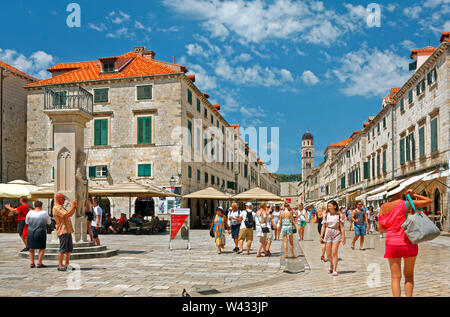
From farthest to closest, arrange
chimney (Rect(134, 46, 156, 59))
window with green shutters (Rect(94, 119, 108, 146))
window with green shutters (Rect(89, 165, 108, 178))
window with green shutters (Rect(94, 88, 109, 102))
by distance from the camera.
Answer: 1. chimney (Rect(134, 46, 156, 59))
2. window with green shutters (Rect(94, 88, 109, 102))
3. window with green shutters (Rect(94, 119, 108, 146))
4. window with green shutters (Rect(89, 165, 108, 178))

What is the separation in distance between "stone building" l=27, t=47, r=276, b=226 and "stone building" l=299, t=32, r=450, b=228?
45.1 feet

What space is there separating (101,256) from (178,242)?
5.98 m

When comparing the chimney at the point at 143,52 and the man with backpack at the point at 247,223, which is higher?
the chimney at the point at 143,52

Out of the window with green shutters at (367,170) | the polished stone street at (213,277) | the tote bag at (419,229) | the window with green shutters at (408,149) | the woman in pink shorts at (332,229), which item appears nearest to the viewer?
the tote bag at (419,229)

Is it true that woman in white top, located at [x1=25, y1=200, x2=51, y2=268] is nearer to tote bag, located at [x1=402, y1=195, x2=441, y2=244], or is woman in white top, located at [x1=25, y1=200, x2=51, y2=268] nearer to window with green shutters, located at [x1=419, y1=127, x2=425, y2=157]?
tote bag, located at [x1=402, y1=195, x2=441, y2=244]

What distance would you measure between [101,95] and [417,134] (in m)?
21.8

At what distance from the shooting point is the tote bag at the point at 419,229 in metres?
5.46

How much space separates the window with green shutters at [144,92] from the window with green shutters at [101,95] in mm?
→ 2420

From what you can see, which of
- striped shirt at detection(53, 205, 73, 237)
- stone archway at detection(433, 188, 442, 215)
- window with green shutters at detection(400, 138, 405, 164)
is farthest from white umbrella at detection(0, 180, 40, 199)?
window with green shutters at detection(400, 138, 405, 164)

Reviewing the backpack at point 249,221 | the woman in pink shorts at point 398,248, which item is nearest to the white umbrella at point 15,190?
the backpack at point 249,221

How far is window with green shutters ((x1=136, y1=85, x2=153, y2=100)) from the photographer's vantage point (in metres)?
31.7

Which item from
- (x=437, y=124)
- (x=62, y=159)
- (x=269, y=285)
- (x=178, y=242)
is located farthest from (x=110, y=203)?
(x=269, y=285)

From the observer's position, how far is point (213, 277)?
894 cm

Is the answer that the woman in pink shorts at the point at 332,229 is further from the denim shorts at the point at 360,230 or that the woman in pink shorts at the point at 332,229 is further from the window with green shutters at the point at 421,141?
the window with green shutters at the point at 421,141
